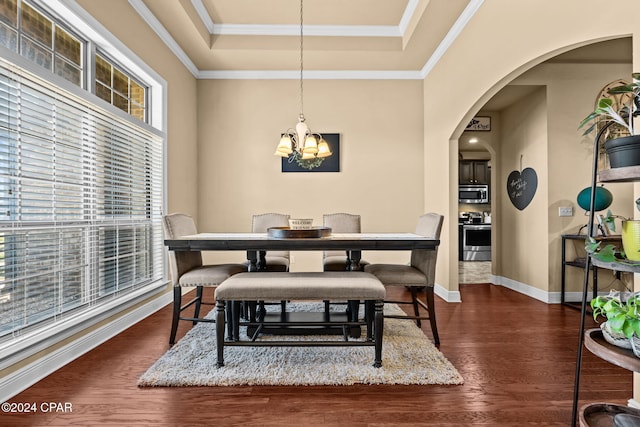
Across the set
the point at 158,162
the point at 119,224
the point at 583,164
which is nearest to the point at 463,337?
the point at 583,164

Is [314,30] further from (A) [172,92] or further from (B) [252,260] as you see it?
(B) [252,260]

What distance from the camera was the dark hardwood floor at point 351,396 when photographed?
1.65 meters

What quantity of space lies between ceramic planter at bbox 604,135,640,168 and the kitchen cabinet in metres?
6.70

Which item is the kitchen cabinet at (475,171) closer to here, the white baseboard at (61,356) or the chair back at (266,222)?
the chair back at (266,222)

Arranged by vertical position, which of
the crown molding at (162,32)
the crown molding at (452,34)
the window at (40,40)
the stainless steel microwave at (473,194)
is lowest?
the stainless steel microwave at (473,194)

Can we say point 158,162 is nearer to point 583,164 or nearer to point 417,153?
point 417,153

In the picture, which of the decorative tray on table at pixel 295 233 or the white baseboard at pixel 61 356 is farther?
the decorative tray on table at pixel 295 233

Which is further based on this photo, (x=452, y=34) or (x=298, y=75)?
(x=298, y=75)

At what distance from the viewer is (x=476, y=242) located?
7117mm

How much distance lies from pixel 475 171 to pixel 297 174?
15.9 ft

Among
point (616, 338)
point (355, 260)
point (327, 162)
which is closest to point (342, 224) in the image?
point (355, 260)

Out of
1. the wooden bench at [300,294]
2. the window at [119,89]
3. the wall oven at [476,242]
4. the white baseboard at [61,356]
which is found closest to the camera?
the white baseboard at [61,356]

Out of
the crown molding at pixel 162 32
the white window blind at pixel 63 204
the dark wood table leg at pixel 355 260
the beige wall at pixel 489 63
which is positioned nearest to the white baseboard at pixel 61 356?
the white window blind at pixel 63 204

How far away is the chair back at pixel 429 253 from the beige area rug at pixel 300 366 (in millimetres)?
499
